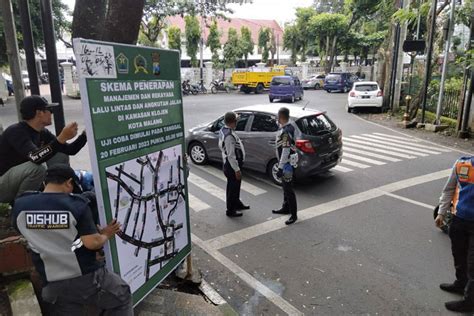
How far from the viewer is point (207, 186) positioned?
7.58 meters

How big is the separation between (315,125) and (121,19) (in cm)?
435

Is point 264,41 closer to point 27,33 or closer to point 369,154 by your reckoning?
point 369,154

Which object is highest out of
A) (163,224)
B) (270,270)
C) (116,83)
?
(116,83)

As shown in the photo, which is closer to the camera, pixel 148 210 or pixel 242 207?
pixel 148 210

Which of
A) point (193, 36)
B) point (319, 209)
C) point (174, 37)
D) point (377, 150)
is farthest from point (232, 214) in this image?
point (174, 37)

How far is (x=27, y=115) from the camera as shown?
10.2 ft

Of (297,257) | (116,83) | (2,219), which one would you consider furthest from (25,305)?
(297,257)

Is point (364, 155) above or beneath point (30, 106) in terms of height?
beneath

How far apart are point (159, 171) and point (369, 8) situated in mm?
30827

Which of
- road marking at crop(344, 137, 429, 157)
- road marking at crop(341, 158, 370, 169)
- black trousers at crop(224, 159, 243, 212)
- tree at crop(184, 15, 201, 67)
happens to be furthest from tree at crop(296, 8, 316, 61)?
→ black trousers at crop(224, 159, 243, 212)

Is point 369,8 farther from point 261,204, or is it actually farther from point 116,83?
point 116,83

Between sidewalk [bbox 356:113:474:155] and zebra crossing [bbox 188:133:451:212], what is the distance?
62 cm

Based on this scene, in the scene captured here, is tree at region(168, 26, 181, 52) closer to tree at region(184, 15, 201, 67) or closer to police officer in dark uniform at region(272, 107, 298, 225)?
tree at region(184, 15, 201, 67)

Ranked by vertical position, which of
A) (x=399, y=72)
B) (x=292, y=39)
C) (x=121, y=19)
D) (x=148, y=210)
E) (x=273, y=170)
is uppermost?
(x=292, y=39)
